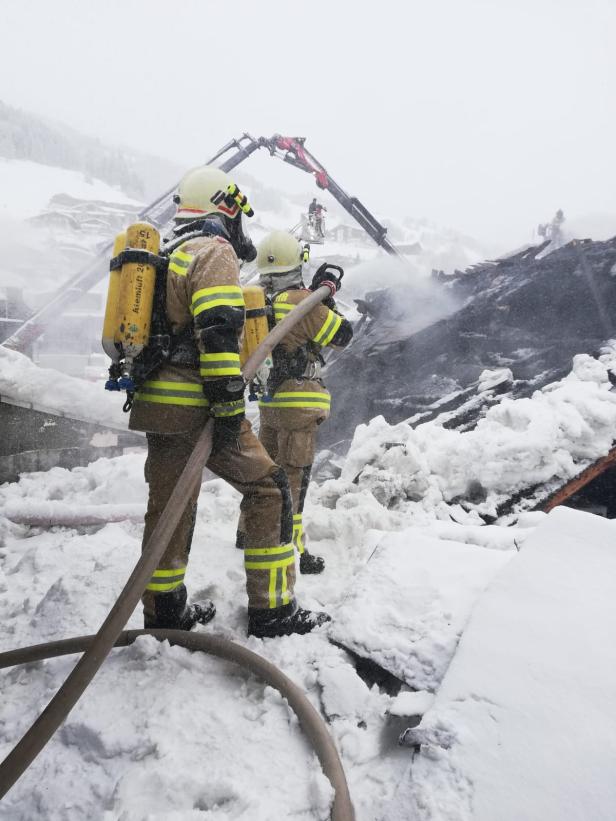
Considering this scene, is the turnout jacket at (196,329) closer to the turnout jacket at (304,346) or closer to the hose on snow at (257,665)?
the hose on snow at (257,665)

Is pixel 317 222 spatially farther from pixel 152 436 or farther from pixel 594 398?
pixel 152 436

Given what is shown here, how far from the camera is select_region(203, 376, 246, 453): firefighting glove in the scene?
1.91 meters

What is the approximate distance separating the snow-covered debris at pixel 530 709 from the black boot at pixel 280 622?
0.81 m

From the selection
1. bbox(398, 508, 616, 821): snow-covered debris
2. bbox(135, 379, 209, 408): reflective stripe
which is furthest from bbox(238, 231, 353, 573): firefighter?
bbox(398, 508, 616, 821): snow-covered debris

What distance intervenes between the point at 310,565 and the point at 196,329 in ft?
5.85

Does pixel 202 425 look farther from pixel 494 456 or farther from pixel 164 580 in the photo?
pixel 494 456

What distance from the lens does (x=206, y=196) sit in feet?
7.50

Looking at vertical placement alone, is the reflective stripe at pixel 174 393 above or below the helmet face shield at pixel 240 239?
below

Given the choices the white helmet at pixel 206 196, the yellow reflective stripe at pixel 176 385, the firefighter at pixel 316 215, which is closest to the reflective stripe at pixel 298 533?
the yellow reflective stripe at pixel 176 385

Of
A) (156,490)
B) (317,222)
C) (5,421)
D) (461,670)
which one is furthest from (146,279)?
(317,222)

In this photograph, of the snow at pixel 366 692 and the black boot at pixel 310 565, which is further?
the black boot at pixel 310 565

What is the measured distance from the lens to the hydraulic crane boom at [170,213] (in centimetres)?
1020

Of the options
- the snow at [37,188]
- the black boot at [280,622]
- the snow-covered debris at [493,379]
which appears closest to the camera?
the black boot at [280,622]

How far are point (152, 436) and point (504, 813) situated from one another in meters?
1.75
